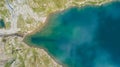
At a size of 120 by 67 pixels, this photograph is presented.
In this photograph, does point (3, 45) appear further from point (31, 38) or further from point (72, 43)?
point (72, 43)

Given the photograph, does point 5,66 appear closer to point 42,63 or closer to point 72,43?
point 42,63

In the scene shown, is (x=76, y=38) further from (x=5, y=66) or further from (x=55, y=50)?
(x=5, y=66)

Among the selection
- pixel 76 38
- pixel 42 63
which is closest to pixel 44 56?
pixel 42 63

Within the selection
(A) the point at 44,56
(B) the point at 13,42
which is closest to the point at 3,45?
(B) the point at 13,42

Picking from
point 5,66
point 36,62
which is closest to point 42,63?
point 36,62

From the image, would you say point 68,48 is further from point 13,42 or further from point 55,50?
point 13,42
